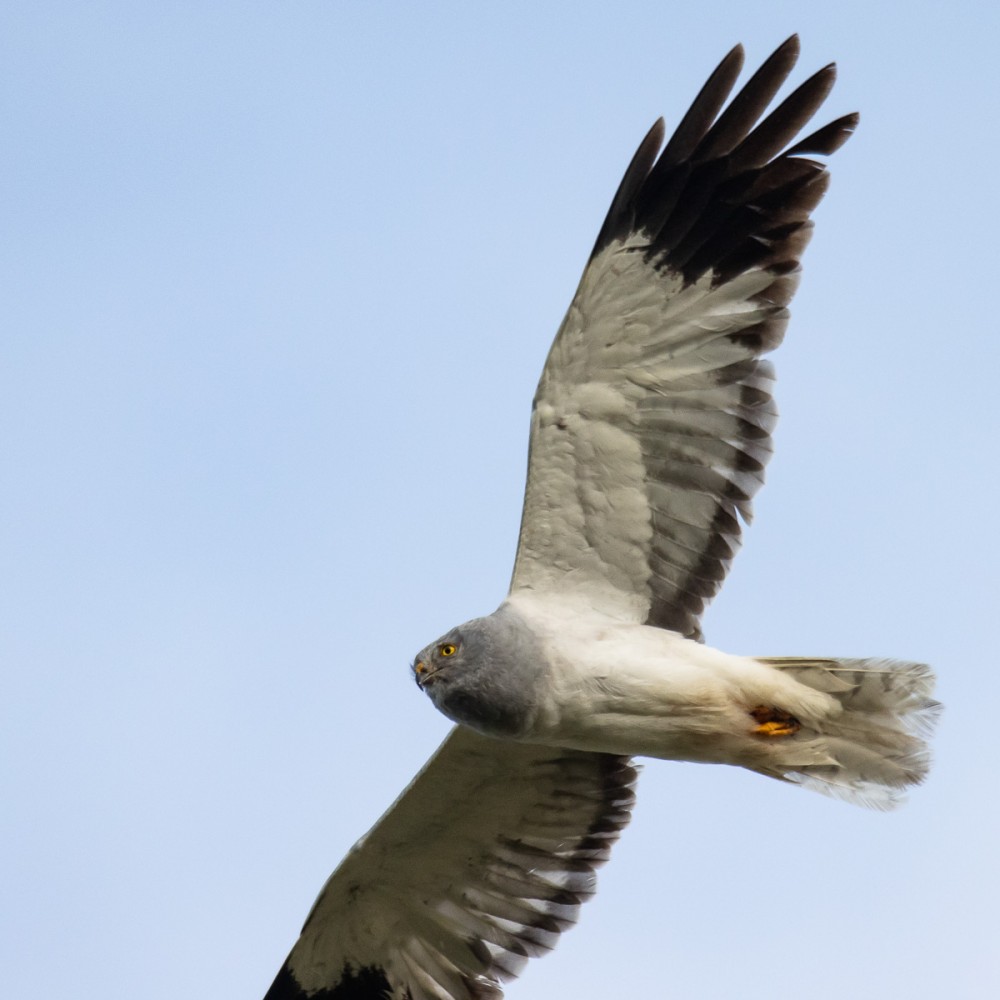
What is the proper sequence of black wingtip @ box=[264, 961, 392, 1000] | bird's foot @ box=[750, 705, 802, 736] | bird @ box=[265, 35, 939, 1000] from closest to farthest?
bird @ box=[265, 35, 939, 1000], bird's foot @ box=[750, 705, 802, 736], black wingtip @ box=[264, 961, 392, 1000]

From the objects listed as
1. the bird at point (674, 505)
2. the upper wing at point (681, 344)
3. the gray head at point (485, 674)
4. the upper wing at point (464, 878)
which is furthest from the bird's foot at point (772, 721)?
the upper wing at point (464, 878)

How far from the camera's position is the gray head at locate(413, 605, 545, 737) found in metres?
9.47

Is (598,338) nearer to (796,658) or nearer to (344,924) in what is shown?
(796,658)

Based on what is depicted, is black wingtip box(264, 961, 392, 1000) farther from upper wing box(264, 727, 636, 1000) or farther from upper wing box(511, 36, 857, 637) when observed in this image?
upper wing box(511, 36, 857, 637)

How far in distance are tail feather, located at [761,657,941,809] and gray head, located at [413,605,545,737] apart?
1.38 m

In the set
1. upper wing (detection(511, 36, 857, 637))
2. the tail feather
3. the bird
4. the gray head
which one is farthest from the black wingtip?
the tail feather

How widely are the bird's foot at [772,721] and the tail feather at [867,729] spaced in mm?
71

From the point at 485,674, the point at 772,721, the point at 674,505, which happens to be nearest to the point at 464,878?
the point at 485,674

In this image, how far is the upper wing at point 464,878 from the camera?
10828 mm

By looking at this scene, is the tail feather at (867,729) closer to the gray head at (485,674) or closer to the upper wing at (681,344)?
the upper wing at (681,344)

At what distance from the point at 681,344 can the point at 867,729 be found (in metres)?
2.35

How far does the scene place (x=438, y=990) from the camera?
11336 millimetres

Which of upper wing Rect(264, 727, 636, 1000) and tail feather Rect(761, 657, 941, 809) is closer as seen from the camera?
tail feather Rect(761, 657, 941, 809)

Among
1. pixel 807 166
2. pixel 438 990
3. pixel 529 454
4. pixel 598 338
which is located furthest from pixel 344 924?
pixel 807 166
